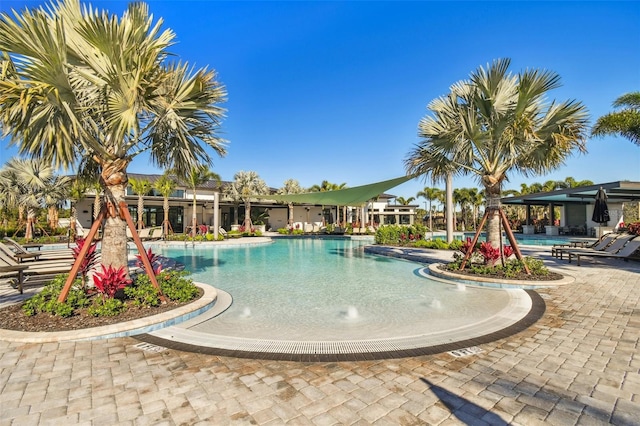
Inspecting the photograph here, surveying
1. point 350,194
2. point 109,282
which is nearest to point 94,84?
point 109,282

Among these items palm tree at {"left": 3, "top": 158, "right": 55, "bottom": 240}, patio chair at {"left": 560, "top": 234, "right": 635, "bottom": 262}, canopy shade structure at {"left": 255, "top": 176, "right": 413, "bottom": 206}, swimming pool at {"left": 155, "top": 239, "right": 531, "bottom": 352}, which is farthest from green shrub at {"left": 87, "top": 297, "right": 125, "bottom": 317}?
palm tree at {"left": 3, "top": 158, "right": 55, "bottom": 240}

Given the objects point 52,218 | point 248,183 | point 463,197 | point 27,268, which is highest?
point 248,183

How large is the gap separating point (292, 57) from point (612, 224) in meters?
26.5

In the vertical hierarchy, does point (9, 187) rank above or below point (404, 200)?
below

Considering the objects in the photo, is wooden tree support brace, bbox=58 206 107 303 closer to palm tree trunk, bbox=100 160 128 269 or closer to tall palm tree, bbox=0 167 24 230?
palm tree trunk, bbox=100 160 128 269

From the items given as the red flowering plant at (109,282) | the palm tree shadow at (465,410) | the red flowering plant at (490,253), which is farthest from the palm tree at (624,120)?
the red flowering plant at (109,282)

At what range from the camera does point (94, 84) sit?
5.38 metres

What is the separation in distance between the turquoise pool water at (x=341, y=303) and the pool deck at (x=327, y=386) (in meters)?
1.19

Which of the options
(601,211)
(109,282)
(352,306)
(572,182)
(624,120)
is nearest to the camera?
(109,282)

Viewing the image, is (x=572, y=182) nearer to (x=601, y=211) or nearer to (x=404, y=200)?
(x=404, y=200)

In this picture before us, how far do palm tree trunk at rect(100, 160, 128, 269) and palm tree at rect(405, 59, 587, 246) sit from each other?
753cm

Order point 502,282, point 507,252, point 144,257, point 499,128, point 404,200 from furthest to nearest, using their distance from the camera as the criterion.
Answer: point 404,200, point 507,252, point 499,128, point 502,282, point 144,257

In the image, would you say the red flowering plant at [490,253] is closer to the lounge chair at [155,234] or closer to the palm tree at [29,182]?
the lounge chair at [155,234]

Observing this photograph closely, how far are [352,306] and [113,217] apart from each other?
4.70 m
